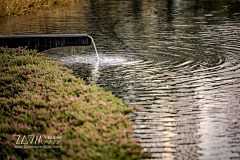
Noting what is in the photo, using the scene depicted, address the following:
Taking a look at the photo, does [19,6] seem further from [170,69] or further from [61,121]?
[61,121]

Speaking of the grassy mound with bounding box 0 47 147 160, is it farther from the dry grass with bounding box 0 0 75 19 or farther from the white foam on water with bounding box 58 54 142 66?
the dry grass with bounding box 0 0 75 19

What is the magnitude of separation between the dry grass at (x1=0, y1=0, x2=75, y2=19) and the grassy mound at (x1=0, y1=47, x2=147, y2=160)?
12804mm

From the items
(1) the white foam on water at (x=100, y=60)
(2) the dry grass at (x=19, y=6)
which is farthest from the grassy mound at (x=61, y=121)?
(2) the dry grass at (x=19, y=6)

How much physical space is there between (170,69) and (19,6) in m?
14.4

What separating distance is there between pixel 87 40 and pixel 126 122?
5954 millimetres

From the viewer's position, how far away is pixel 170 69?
9773 mm

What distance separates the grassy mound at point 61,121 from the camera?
494cm

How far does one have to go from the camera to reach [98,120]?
19.1ft

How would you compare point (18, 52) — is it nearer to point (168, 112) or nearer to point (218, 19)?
point (168, 112)

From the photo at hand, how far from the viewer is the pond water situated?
589 cm

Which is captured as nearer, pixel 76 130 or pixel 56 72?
pixel 76 130

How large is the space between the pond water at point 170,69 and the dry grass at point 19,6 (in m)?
0.93

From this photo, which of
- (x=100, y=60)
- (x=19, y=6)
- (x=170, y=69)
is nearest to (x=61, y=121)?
(x=170, y=69)

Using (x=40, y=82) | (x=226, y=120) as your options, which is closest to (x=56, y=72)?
(x=40, y=82)
